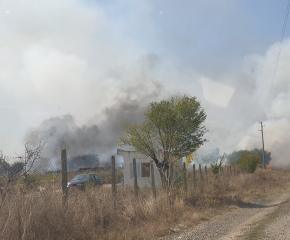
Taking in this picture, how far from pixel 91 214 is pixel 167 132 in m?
8.52

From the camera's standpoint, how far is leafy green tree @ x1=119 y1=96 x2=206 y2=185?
16016 millimetres

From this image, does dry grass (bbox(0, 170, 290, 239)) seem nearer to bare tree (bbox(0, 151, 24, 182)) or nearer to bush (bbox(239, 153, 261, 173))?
bare tree (bbox(0, 151, 24, 182))

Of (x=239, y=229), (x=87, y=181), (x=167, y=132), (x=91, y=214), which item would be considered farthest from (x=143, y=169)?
(x=91, y=214)

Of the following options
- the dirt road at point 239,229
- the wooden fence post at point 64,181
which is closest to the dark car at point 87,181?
the wooden fence post at point 64,181

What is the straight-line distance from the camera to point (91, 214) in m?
8.08

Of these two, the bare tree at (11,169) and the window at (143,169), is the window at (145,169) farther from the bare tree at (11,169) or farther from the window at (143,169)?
the bare tree at (11,169)

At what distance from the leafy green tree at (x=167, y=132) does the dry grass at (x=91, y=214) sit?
3017 millimetres

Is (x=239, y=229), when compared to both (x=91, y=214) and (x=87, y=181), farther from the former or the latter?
(x=87, y=181)

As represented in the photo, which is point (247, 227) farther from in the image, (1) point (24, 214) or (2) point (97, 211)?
(1) point (24, 214)

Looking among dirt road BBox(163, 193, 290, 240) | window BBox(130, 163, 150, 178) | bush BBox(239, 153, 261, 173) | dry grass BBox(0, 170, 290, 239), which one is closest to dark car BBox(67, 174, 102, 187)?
dry grass BBox(0, 170, 290, 239)

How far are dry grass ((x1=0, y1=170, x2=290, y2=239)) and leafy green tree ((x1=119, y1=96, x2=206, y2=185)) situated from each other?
3.02 metres

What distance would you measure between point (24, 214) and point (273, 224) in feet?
22.5

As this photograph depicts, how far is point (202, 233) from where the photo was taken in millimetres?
8750

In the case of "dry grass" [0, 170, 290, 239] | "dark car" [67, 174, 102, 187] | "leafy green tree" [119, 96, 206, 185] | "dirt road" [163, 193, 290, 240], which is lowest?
"dirt road" [163, 193, 290, 240]
